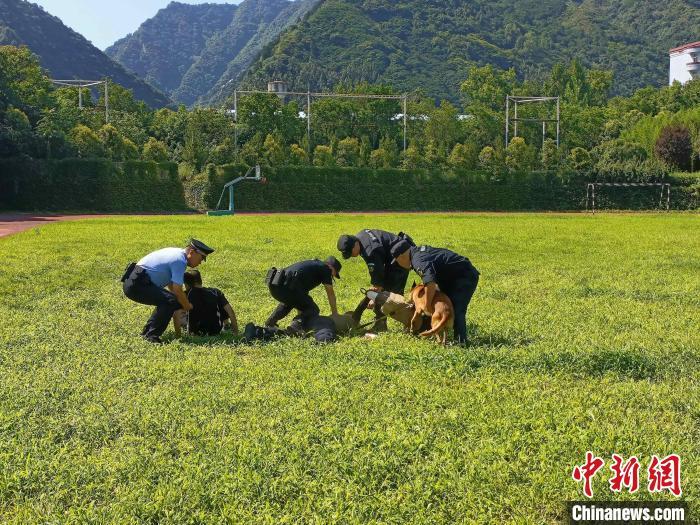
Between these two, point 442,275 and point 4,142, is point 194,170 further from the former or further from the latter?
point 442,275

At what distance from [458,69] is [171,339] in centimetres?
12114

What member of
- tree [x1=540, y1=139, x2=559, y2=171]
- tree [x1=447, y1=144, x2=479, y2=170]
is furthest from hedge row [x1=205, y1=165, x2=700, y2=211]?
tree [x1=540, y1=139, x2=559, y2=171]

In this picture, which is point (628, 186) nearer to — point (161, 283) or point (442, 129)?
point (442, 129)

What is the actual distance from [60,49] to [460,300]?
435 feet

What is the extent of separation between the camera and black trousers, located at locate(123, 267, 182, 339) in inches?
295

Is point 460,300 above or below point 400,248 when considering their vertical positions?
below

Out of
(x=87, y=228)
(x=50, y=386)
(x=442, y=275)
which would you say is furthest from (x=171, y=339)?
(x=87, y=228)

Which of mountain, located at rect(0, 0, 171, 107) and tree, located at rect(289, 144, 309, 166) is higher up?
mountain, located at rect(0, 0, 171, 107)

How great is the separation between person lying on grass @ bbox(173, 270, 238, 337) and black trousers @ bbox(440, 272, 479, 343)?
247 centimetres

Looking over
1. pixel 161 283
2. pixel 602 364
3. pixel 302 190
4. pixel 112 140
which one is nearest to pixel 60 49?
pixel 112 140

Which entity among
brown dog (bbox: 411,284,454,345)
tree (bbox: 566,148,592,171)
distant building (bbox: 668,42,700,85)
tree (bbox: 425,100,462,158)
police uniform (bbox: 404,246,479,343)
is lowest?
brown dog (bbox: 411,284,454,345)

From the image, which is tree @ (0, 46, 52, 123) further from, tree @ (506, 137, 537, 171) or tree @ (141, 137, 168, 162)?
tree @ (506, 137, 537, 171)

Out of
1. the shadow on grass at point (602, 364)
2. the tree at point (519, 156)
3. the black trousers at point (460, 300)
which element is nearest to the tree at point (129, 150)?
the tree at point (519, 156)

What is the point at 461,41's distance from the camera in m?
132
